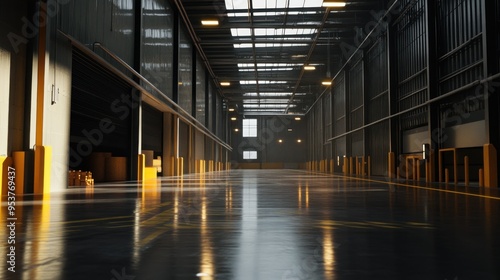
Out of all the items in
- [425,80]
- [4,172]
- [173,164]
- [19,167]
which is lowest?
[4,172]

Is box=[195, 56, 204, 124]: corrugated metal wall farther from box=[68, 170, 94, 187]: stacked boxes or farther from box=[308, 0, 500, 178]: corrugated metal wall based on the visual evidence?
box=[68, 170, 94, 187]: stacked boxes

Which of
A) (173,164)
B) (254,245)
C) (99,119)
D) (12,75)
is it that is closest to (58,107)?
(12,75)

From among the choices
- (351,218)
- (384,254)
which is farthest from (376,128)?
(384,254)

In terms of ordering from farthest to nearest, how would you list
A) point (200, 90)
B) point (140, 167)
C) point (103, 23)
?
1. point (200, 90)
2. point (140, 167)
3. point (103, 23)

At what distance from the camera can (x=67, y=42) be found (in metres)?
14.5

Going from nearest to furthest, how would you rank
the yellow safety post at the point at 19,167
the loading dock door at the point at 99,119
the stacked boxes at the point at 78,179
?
1. the yellow safety post at the point at 19,167
2. the loading dock door at the point at 99,119
3. the stacked boxes at the point at 78,179

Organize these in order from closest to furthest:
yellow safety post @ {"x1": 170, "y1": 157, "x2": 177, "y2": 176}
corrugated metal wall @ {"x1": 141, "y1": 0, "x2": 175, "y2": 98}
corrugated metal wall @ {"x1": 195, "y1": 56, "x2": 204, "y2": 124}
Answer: corrugated metal wall @ {"x1": 141, "y1": 0, "x2": 175, "y2": 98} < yellow safety post @ {"x1": 170, "y1": 157, "x2": 177, "y2": 176} < corrugated metal wall @ {"x1": 195, "y1": 56, "x2": 204, "y2": 124}

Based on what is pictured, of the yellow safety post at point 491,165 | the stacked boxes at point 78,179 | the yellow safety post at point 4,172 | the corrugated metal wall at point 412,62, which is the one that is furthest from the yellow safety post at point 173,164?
the yellow safety post at point 491,165

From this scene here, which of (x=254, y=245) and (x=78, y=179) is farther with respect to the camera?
(x=78, y=179)

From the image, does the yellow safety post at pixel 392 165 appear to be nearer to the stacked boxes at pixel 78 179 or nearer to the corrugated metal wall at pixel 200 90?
the stacked boxes at pixel 78 179

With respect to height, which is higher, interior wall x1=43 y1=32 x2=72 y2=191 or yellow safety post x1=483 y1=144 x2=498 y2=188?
interior wall x1=43 y1=32 x2=72 y2=191

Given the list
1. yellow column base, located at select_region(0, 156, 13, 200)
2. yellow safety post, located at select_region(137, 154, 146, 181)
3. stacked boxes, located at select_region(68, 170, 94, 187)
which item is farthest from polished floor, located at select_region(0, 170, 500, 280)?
yellow safety post, located at select_region(137, 154, 146, 181)

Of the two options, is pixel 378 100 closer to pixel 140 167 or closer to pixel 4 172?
pixel 140 167

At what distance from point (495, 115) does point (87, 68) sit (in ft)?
48.0
